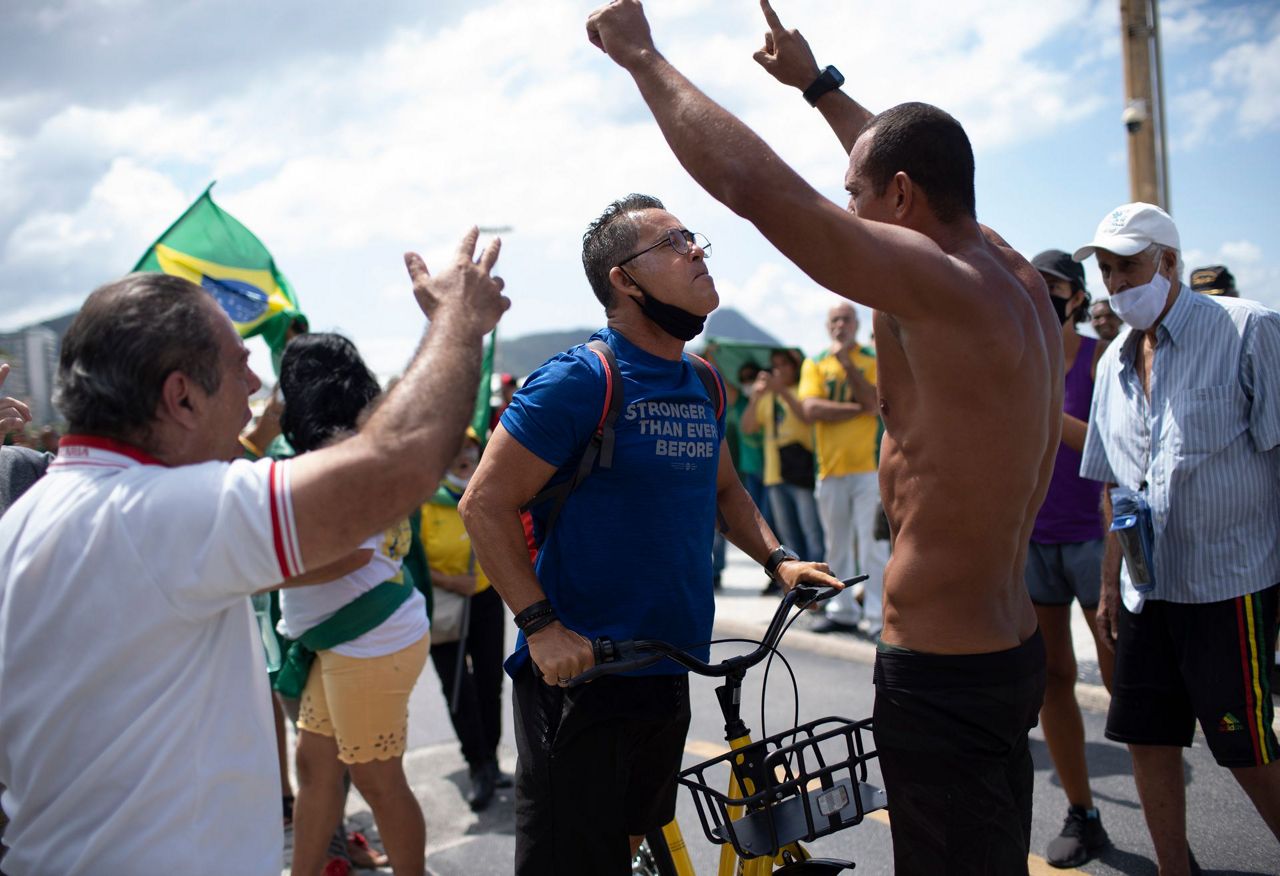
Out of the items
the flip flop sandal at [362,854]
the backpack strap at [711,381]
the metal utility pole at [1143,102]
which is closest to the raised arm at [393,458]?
the backpack strap at [711,381]

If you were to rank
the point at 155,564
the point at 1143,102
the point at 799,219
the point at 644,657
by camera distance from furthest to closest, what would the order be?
the point at 1143,102 → the point at 644,657 → the point at 799,219 → the point at 155,564

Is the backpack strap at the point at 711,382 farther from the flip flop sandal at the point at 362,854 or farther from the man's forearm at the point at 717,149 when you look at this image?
the flip flop sandal at the point at 362,854

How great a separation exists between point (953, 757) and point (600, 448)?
1066 millimetres

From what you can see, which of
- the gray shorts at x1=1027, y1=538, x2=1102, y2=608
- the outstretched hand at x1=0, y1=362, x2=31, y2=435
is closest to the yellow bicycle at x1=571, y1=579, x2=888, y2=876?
the outstretched hand at x1=0, y1=362, x2=31, y2=435

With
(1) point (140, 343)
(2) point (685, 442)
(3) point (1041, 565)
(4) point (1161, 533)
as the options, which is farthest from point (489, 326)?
(3) point (1041, 565)

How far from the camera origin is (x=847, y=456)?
8055mm

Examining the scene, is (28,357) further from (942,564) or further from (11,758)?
(942,564)

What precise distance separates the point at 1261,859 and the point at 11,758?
13.4 ft

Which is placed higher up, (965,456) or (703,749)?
(965,456)

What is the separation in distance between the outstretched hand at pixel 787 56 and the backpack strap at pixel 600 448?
1111mm

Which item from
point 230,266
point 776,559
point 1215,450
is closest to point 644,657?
point 776,559

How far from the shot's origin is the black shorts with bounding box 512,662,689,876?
2.54 meters

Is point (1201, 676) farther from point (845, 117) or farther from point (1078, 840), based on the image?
point (845, 117)

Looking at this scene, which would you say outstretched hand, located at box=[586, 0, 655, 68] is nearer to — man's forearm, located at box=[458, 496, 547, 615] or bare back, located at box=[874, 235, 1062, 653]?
bare back, located at box=[874, 235, 1062, 653]
